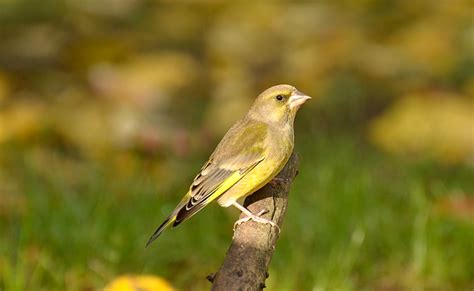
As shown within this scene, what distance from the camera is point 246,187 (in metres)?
4.64

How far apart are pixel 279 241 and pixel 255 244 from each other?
189 cm

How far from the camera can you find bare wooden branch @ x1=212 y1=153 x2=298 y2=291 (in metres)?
3.50

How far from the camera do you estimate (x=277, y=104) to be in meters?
4.89

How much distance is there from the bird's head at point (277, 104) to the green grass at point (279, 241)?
80 centimetres

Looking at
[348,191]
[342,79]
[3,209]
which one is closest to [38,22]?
[342,79]

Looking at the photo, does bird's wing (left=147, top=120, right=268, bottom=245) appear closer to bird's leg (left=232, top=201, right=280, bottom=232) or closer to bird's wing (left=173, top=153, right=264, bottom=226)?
bird's wing (left=173, top=153, right=264, bottom=226)

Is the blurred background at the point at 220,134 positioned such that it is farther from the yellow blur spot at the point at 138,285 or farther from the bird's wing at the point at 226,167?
the bird's wing at the point at 226,167

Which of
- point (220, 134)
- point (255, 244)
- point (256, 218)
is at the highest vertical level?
point (255, 244)

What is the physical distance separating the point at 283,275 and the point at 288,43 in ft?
14.8

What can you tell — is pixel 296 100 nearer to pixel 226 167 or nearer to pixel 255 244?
pixel 226 167

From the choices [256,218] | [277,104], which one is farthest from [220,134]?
[256,218]

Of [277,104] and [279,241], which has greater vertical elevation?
[277,104]

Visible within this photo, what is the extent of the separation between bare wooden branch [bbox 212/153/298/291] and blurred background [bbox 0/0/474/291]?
1.97 feet

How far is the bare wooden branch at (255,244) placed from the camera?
350 centimetres
